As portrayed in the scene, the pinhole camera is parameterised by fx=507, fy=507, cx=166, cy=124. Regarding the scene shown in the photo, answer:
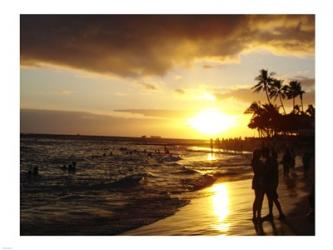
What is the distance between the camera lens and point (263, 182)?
17.7 feet

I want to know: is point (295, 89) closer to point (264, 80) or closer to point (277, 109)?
point (264, 80)

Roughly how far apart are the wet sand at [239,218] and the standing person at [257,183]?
143mm

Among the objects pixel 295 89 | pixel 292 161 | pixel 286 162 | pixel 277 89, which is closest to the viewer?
pixel 295 89

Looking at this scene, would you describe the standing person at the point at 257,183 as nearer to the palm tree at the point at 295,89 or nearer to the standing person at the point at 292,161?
the standing person at the point at 292,161

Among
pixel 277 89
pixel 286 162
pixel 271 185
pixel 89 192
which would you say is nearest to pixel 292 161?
pixel 286 162

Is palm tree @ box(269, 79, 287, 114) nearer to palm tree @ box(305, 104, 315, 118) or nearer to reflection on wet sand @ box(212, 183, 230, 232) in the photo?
palm tree @ box(305, 104, 315, 118)

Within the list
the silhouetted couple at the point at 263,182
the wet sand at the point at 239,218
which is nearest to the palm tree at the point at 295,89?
the silhouetted couple at the point at 263,182

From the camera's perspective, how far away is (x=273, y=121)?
247 inches

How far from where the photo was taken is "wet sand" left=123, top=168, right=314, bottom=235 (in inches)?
208

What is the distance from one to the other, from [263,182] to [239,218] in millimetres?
468

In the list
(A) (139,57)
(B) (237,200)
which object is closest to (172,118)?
(A) (139,57)

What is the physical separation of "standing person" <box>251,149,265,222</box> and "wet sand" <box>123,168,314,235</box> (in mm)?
143

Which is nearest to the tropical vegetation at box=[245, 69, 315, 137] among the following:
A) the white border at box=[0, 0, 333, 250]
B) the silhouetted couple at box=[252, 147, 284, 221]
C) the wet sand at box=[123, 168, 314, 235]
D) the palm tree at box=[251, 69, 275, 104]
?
the palm tree at box=[251, 69, 275, 104]
